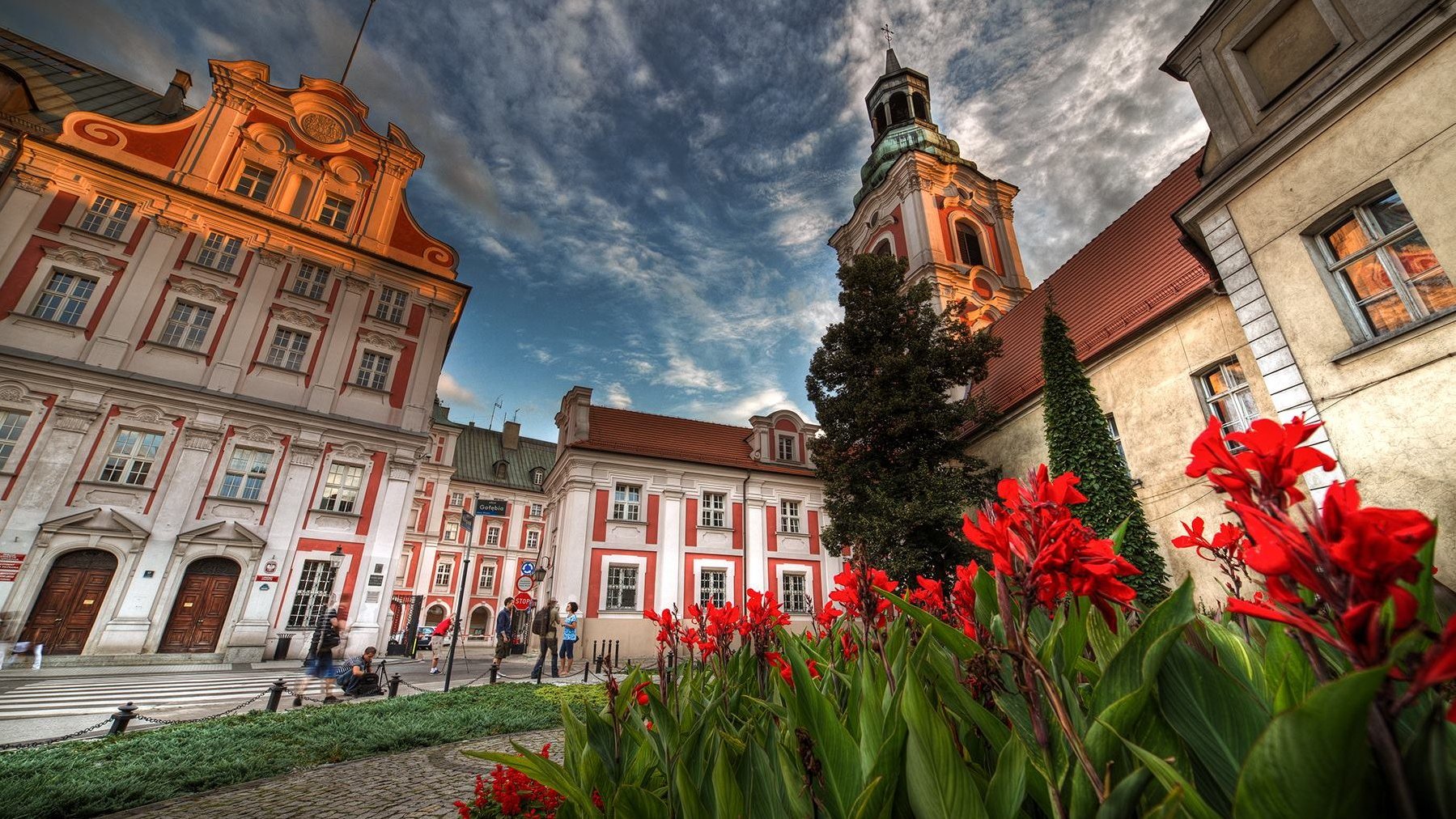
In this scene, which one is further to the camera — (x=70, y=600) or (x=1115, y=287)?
(x=70, y=600)

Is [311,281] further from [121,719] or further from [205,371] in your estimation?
[121,719]

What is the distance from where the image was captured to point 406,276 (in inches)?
838

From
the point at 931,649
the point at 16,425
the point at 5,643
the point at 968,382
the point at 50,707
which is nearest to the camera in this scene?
the point at 931,649

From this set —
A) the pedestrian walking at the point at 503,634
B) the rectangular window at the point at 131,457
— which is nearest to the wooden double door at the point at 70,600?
the rectangular window at the point at 131,457

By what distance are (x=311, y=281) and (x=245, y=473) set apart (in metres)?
7.34

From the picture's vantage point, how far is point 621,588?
65.6 ft

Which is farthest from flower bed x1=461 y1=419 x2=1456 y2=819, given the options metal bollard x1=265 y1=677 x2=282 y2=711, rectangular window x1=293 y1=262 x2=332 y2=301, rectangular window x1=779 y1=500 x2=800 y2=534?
rectangular window x1=293 y1=262 x2=332 y2=301

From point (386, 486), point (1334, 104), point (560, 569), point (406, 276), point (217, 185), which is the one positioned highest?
point (217, 185)

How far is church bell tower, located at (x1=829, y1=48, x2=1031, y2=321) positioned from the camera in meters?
22.8

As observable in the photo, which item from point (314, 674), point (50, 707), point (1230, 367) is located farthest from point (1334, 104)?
point (314, 674)

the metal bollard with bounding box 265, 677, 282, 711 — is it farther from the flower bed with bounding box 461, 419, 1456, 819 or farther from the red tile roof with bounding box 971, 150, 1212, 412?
the red tile roof with bounding box 971, 150, 1212, 412

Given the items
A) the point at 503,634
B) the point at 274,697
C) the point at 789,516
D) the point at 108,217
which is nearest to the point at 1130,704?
the point at 274,697

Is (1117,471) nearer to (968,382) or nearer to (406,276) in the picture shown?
(968,382)

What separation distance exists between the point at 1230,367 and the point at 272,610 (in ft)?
78.6
